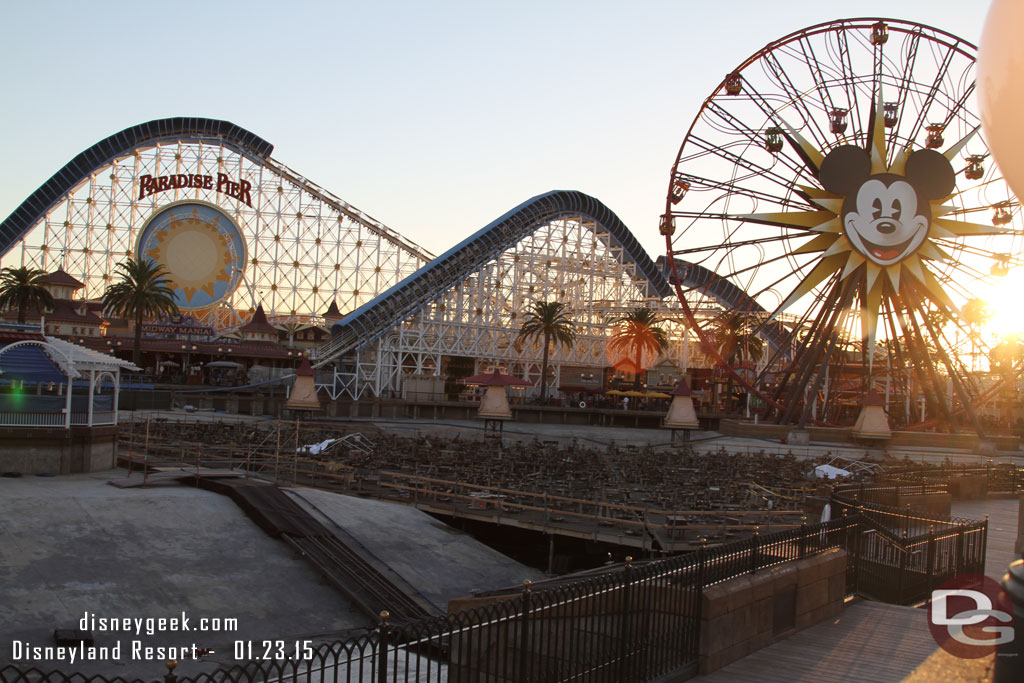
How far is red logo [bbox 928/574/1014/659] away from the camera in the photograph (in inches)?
390

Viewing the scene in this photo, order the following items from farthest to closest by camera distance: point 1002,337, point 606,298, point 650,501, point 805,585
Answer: point 606,298 → point 1002,337 → point 650,501 → point 805,585

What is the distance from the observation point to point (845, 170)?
3994 cm

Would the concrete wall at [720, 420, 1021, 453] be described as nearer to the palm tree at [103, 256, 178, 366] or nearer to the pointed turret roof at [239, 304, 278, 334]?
the palm tree at [103, 256, 178, 366]

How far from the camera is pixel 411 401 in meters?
55.2

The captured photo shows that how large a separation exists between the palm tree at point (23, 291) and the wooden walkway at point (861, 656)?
5851 cm

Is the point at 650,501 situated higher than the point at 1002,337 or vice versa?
the point at 1002,337

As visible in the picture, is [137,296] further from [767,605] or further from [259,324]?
[767,605]

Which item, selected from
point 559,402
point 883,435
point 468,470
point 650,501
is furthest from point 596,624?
point 559,402

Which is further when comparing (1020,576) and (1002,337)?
(1002,337)

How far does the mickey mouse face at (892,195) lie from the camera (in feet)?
130

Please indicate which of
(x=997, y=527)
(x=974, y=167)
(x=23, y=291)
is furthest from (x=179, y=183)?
(x=997, y=527)

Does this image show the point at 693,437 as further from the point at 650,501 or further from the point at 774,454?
the point at 650,501

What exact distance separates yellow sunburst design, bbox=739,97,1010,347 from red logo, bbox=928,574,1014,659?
2739 cm

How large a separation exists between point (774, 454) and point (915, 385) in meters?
36.9
